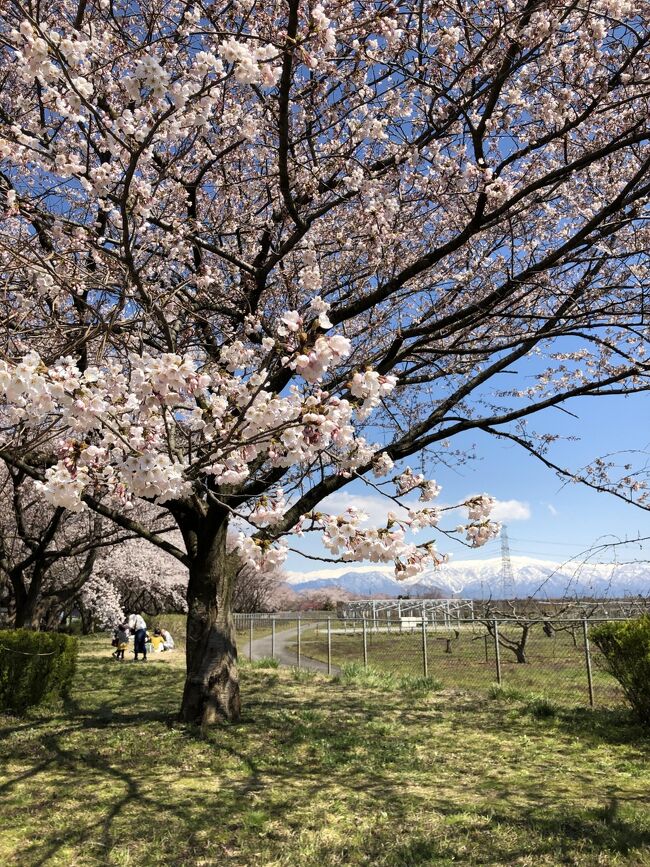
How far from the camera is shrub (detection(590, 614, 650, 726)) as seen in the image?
8438 millimetres

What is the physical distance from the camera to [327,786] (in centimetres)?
621

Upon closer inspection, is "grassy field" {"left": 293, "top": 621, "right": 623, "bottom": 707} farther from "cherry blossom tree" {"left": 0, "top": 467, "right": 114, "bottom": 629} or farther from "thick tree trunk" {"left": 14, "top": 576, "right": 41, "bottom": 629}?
"thick tree trunk" {"left": 14, "top": 576, "right": 41, "bottom": 629}

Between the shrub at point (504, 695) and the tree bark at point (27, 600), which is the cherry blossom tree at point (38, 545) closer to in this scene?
the tree bark at point (27, 600)

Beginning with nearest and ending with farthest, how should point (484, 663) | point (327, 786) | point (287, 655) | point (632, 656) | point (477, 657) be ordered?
point (327, 786) < point (632, 656) < point (484, 663) < point (477, 657) < point (287, 655)

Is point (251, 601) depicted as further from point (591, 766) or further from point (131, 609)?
point (591, 766)

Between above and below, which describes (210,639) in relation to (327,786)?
above

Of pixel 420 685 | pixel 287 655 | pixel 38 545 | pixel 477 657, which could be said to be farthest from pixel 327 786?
pixel 287 655

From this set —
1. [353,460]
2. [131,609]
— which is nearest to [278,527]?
[353,460]

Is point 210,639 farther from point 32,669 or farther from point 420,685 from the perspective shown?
point 420,685

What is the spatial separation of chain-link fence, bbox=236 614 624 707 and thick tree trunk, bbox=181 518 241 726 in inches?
149

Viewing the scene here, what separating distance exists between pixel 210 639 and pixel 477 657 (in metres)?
17.8

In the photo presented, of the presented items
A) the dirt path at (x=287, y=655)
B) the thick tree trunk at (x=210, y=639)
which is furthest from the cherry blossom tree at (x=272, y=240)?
the dirt path at (x=287, y=655)

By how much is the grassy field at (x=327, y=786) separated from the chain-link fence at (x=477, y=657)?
2.38m

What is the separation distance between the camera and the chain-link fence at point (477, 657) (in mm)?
13203
